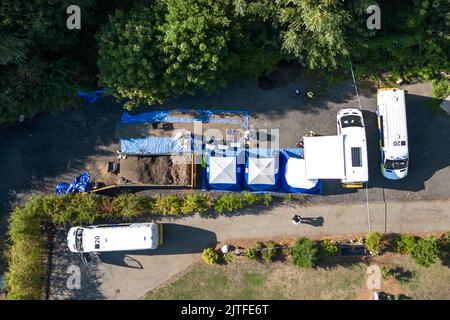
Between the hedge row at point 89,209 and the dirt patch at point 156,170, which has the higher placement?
the dirt patch at point 156,170

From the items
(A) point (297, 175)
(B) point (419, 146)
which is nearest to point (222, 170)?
(A) point (297, 175)

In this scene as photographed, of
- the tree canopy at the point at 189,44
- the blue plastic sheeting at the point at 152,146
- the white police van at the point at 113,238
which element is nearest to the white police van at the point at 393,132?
the tree canopy at the point at 189,44

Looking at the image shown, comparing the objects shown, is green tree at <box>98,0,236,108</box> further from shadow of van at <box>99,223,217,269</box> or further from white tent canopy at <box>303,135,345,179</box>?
shadow of van at <box>99,223,217,269</box>

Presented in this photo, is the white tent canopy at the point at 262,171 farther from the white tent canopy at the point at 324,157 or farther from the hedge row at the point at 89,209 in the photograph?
the white tent canopy at the point at 324,157

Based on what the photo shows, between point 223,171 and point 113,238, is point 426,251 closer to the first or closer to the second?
point 223,171

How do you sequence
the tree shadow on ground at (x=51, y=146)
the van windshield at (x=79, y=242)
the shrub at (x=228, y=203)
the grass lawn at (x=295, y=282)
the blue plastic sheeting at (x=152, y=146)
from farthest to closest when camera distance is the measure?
the tree shadow on ground at (x=51, y=146) < the blue plastic sheeting at (x=152, y=146) < the shrub at (x=228, y=203) < the grass lawn at (x=295, y=282) < the van windshield at (x=79, y=242)

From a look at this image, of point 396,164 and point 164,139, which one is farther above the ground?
point 164,139
